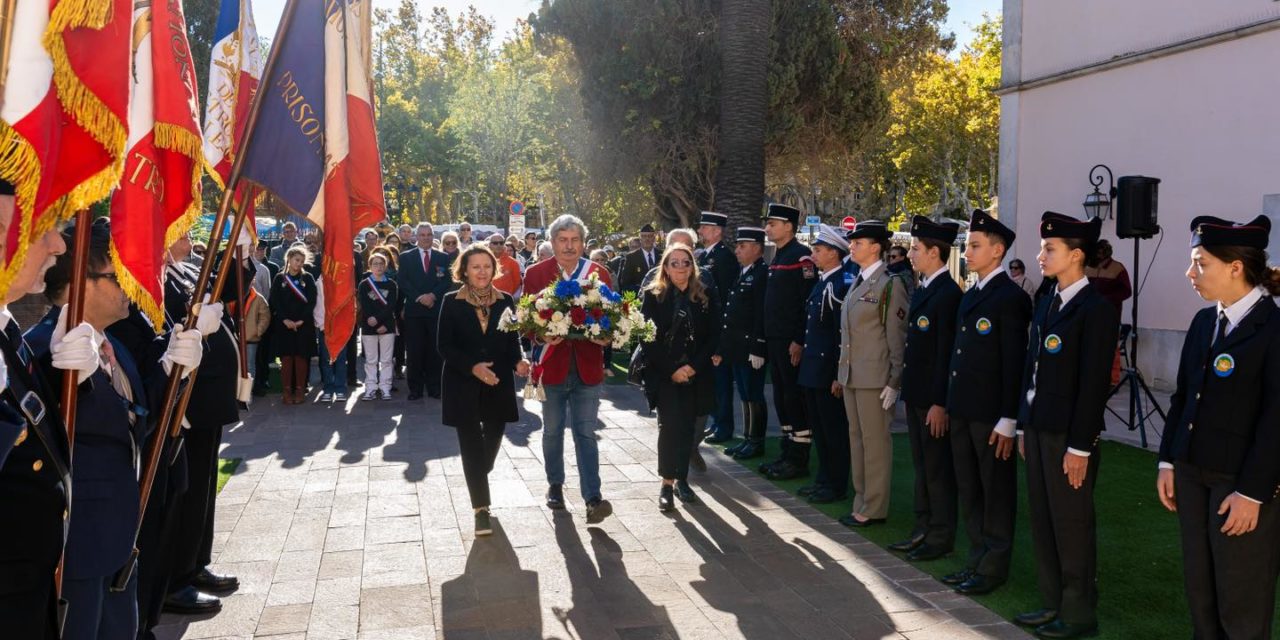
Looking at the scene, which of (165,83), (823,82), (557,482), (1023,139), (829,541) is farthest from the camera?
(823,82)

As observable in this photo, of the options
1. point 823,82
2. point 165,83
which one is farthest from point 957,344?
point 823,82

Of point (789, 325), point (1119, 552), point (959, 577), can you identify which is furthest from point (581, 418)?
point (1119, 552)

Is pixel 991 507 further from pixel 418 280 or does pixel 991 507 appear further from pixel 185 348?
pixel 418 280

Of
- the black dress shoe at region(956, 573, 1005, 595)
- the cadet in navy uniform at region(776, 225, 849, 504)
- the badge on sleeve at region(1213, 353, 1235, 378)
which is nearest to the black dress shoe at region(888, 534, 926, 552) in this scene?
the black dress shoe at region(956, 573, 1005, 595)

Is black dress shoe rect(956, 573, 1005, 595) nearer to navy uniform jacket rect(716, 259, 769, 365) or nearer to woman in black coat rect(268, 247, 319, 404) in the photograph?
navy uniform jacket rect(716, 259, 769, 365)

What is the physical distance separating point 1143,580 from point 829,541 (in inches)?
74.6

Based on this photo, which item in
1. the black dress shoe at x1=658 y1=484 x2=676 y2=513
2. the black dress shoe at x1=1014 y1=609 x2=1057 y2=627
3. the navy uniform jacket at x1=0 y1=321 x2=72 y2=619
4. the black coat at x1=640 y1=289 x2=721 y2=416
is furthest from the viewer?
the black coat at x1=640 y1=289 x2=721 y2=416

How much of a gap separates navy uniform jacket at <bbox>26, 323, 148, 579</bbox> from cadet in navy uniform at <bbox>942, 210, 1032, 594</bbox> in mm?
4298

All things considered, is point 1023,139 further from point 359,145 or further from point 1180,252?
point 359,145

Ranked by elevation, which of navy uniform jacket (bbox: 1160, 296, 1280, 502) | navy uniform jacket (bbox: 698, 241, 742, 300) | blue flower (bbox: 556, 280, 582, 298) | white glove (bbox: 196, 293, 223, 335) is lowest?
navy uniform jacket (bbox: 1160, 296, 1280, 502)

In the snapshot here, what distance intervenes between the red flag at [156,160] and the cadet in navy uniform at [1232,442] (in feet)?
13.9

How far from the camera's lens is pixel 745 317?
915 cm

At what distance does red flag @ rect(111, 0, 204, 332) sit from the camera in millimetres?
3609

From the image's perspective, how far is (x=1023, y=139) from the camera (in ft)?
54.4
